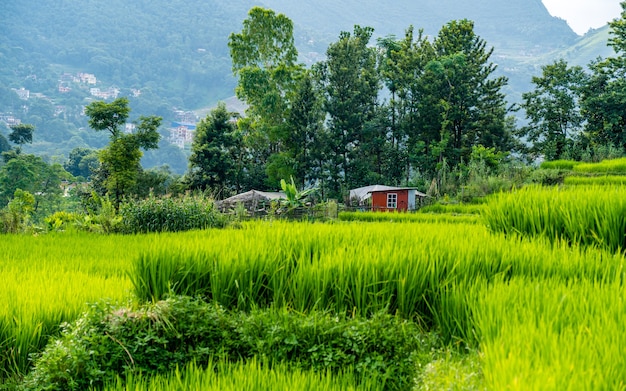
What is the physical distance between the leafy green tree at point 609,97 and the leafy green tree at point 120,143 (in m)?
27.2

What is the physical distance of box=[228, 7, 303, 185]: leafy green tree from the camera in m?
35.1

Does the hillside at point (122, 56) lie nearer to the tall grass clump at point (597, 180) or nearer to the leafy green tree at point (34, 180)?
the leafy green tree at point (34, 180)

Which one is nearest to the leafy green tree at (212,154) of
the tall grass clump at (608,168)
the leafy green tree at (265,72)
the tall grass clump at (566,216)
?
the leafy green tree at (265,72)

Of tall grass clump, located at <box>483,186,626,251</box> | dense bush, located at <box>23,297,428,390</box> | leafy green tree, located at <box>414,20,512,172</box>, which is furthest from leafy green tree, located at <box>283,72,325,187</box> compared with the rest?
dense bush, located at <box>23,297,428,390</box>

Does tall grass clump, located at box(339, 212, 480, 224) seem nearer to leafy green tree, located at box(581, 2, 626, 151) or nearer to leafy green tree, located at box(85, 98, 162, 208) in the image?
leafy green tree, located at box(581, 2, 626, 151)

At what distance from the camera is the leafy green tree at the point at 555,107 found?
31.6 m

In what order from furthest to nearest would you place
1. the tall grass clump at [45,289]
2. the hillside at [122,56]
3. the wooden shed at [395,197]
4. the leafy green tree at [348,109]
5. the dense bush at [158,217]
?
the hillside at [122,56] < the leafy green tree at [348,109] < the wooden shed at [395,197] < the dense bush at [158,217] < the tall grass clump at [45,289]

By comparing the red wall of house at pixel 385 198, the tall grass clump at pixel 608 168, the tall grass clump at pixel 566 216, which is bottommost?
the tall grass clump at pixel 566 216

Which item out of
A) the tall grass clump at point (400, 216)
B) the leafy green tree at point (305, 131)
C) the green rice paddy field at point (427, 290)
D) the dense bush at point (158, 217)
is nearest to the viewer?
the green rice paddy field at point (427, 290)

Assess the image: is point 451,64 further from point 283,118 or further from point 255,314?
point 255,314

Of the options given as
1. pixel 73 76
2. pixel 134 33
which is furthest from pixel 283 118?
pixel 134 33

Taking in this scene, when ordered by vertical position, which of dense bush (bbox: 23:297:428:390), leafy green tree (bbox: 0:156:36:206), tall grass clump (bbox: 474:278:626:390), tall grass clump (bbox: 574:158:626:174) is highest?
leafy green tree (bbox: 0:156:36:206)

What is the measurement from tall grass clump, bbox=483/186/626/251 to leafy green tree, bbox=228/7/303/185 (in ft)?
98.5

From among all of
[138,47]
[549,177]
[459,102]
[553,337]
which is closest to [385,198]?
[459,102]
